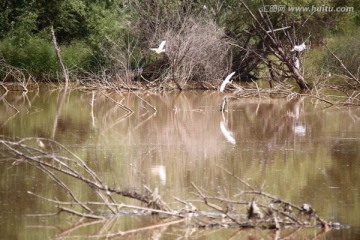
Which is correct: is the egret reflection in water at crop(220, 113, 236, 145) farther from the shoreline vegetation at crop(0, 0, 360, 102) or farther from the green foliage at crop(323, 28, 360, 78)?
the green foliage at crop(323, 28, 360, 78)

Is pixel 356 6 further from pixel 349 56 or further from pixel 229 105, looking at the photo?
pixel 229 105

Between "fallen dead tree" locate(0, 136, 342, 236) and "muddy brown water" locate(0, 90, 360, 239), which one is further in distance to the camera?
"muddy brown water" locate(0, 90, 360, 239)

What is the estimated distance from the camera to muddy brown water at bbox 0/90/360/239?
8992mm

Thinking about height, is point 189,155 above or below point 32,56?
below

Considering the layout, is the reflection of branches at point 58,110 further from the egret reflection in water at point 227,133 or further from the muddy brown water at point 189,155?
the egret reflection in water at point 227,133

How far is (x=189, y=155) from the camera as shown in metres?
14.2

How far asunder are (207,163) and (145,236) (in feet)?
15.7

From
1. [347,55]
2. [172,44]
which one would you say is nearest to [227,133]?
[172,44]

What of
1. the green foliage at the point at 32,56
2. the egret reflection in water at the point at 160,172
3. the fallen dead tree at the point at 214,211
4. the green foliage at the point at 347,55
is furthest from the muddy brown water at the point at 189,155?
the green foliage at the point at 32,56

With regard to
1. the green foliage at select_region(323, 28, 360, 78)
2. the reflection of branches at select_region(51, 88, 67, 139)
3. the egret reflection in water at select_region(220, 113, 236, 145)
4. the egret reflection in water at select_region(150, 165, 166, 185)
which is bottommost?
the egret reflection in water at select_region(220, 113, 236, 145)

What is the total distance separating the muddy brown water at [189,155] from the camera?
354 inches

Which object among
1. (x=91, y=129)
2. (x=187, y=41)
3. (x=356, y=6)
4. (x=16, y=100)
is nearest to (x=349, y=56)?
(x=356, y=6)

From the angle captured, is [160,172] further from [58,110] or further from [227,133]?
[58,110]

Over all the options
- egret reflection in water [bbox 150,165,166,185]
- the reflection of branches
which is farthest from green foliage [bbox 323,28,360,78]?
egret reflection in water [bbox 150,165,166,185]
